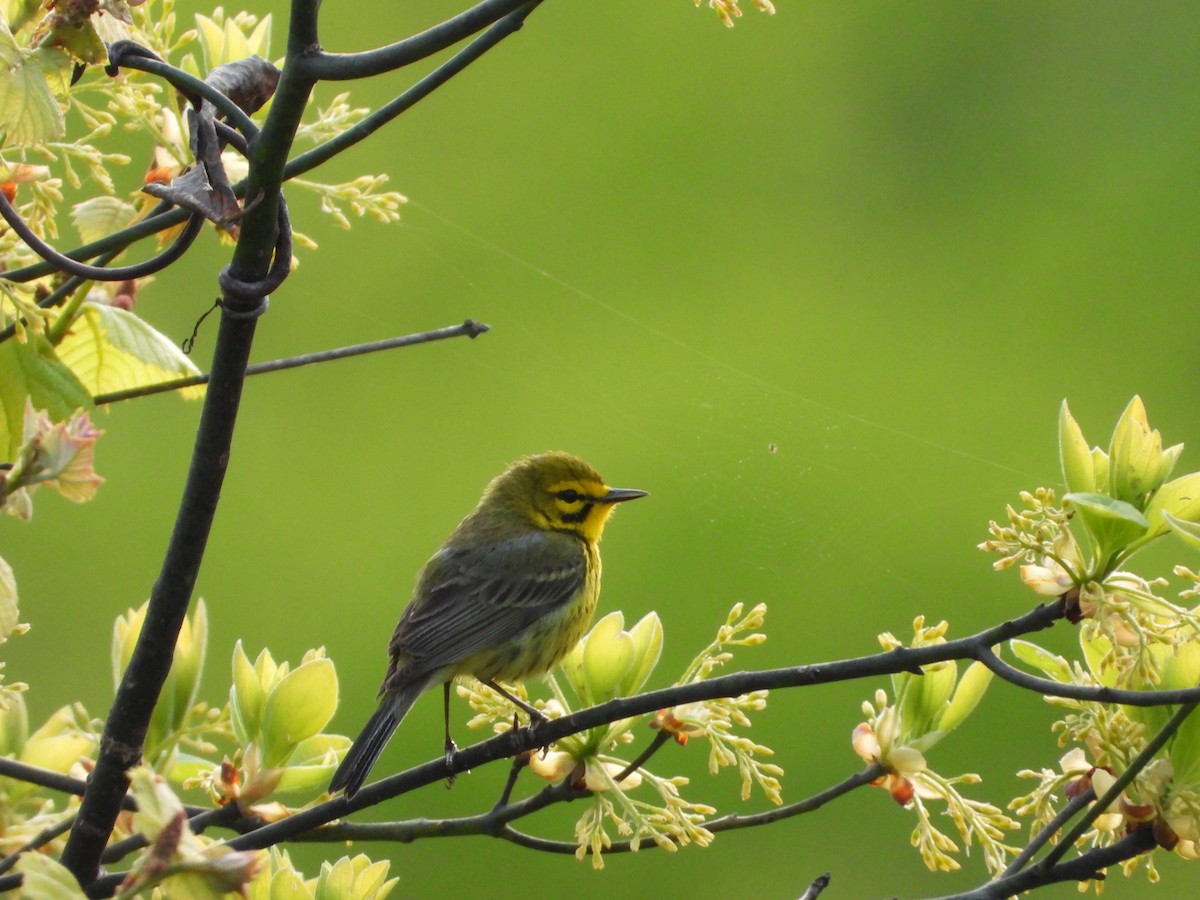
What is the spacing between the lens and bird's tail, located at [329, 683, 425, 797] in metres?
0.97

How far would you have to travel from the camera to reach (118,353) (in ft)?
2.93

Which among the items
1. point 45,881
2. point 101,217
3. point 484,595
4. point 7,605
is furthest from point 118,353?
point 484,595

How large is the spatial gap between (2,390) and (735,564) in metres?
2.41

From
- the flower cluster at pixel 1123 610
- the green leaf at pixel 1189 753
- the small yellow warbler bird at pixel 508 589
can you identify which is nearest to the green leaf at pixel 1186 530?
the flower cluster at pixel 1123 610

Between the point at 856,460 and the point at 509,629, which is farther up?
the point at 509,629

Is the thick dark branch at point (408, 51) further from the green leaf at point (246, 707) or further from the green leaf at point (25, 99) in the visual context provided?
the green leaf at point (246, 707)

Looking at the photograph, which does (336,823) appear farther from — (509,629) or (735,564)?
(735,564)

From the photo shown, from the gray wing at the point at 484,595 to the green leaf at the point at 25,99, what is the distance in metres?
1.05

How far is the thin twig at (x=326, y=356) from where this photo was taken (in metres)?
0.75

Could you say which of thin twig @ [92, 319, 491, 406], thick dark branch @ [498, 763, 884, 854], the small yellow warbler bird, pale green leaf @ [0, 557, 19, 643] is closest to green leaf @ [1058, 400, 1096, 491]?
thick dark branch @ [498, 763, 884, 854]

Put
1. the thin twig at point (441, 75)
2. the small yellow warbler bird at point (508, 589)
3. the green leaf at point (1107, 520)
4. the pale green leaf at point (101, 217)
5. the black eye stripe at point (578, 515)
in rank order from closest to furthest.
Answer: the thin twig at point (441, 75), the green leaf at point (1107, 520), the pale green leaf at point (101, 217), the small yellow warbler bird at point (508, 589), the black eye stripe at point (578, 515)

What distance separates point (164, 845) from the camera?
474mm

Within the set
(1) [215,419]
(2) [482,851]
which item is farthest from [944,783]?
(2) [482,851]

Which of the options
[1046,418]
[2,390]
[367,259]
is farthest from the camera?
[367,259]
